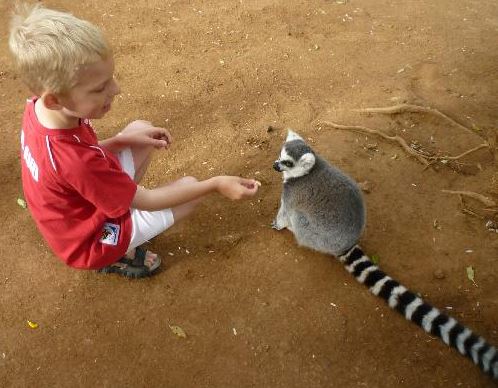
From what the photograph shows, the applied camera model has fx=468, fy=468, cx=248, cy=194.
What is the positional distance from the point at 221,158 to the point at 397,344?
5.57 ft

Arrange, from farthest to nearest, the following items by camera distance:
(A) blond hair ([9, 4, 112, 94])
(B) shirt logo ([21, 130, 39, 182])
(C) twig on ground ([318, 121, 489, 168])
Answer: (C) twig on ground ([318, 121, 489, 168]), (B) shirt logo ([21, 130, 39, 182]), (A) blond hair ([9, 4, 112, 94])

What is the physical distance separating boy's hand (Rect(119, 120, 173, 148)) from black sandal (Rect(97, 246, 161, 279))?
1.96ft

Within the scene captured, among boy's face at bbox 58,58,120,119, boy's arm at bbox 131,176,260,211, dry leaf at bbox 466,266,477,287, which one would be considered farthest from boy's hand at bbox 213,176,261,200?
dry leaf at bbox 466,266,477,287

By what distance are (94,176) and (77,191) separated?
23 cm

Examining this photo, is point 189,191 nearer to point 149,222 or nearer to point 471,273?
point 149,222

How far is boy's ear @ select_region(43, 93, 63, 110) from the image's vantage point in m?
1.77

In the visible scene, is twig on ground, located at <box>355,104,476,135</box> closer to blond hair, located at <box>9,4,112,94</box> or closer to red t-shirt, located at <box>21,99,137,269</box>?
red t-shirt, located at <box>21,99,137,269</box>

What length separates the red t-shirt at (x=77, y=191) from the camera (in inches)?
73.2

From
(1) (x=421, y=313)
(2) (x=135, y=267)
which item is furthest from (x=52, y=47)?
(1) (x=421, y=313)

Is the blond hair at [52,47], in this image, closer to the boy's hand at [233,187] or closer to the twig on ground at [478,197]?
the boy's hand at [233,187]

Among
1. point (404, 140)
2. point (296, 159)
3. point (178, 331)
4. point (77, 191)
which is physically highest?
point (77, 191)

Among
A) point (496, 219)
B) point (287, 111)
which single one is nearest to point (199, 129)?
point (287, 111)

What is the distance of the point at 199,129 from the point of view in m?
3.57

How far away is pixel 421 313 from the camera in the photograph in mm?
2377
